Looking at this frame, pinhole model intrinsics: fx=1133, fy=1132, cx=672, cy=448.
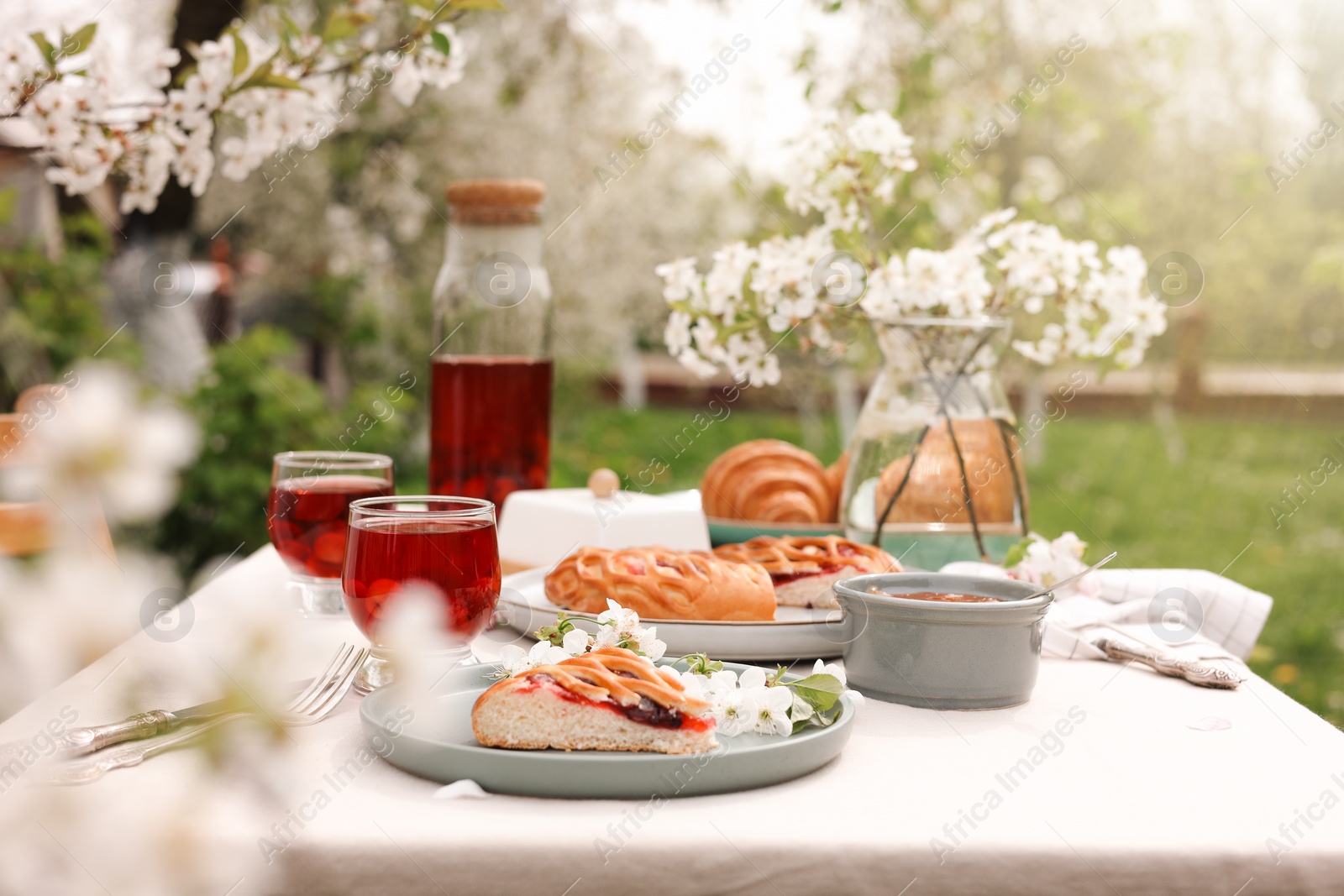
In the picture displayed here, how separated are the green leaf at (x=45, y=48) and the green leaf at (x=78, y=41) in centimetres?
3

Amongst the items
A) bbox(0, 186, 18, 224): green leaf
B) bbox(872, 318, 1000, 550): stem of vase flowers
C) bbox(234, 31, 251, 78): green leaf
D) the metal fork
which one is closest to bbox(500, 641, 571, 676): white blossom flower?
the metal fork

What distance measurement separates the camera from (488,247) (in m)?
2.29

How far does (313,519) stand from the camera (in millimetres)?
1769

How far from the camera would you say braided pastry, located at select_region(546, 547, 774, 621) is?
155cm

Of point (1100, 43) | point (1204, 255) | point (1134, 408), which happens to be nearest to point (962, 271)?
point (1100, 43)

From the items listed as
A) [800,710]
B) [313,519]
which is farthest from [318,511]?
[800,710]

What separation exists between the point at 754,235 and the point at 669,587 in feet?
13.5

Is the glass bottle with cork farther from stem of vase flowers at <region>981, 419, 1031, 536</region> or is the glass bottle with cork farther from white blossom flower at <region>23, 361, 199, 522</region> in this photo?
white blossom flower at <region>23, 361, 199, 522</region>

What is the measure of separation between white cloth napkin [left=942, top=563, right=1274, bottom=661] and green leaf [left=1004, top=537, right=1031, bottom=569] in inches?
1.4

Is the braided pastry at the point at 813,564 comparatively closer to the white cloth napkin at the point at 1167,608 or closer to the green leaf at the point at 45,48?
the white cloth napkin at the point at 1167,608

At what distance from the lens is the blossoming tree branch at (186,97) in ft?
6.05

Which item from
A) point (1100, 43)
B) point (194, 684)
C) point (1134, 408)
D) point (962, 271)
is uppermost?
point (1100, 43)

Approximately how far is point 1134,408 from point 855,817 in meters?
15.4

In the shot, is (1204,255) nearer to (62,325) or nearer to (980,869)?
(62,325)
